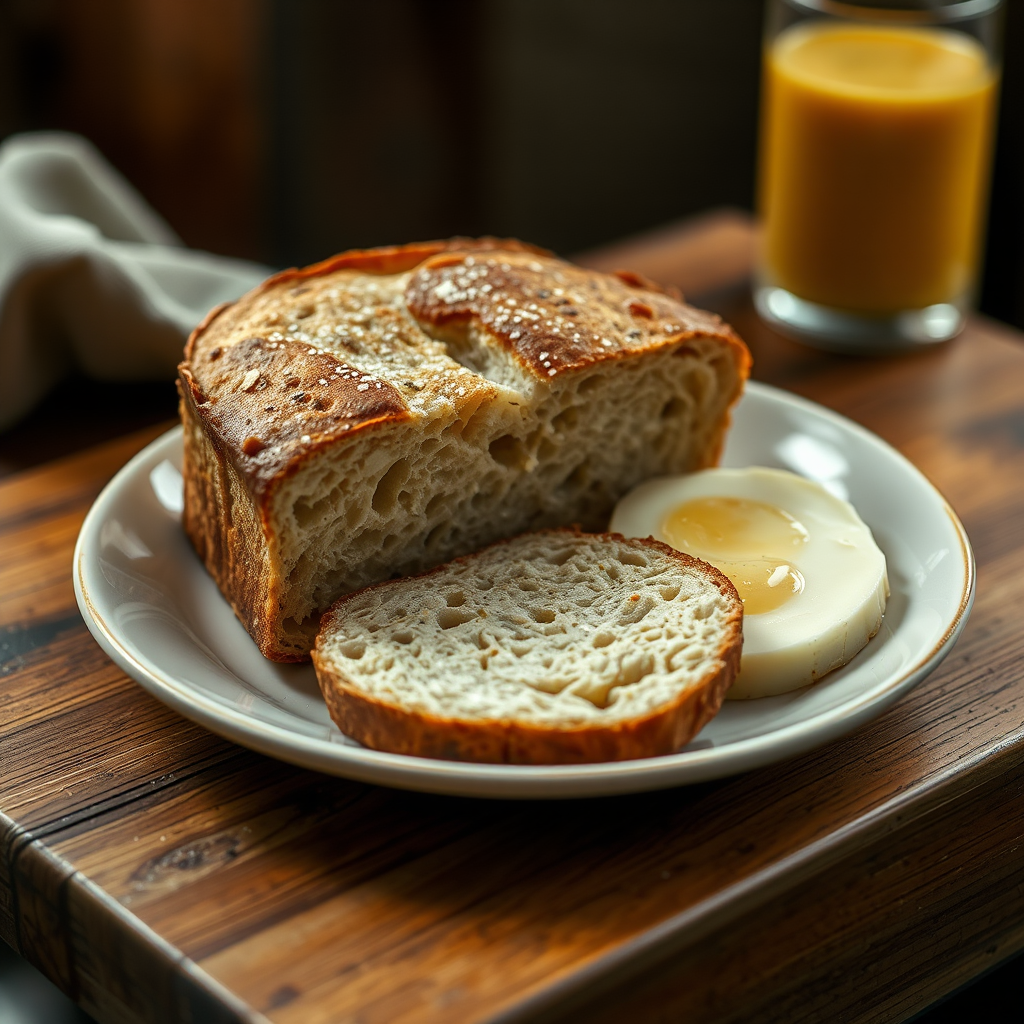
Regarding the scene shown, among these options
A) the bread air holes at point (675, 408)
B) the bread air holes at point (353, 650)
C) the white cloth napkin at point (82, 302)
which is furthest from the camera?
the white cloth napkin at point (82, 302)

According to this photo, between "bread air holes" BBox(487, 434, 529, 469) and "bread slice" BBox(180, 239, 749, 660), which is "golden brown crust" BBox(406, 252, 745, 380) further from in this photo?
"bread air holes" BBox(487, 434, 529, 469)

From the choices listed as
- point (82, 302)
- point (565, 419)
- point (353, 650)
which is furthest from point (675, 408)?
point (82, 302)

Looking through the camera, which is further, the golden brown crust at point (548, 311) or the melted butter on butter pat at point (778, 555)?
the golden brown crust at point (548, 311)

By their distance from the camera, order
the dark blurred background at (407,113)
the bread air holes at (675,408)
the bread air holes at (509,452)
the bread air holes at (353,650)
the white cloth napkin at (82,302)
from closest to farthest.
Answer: the bread air holes at (353,650) < the bread air holes at (509,452) < the bread air holes at (675,408) < the white cloth napkin at (82,302) < the dark blurred background at (407,113)

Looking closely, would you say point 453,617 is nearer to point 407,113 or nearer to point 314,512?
point 314,512

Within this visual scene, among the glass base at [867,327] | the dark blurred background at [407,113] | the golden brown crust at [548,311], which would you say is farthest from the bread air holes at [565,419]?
the dark blurred background at [407,113]

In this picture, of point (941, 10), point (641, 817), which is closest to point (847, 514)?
point (641, 817)

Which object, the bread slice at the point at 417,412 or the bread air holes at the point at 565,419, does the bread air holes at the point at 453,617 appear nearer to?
the bread slice at the point at 417,412
